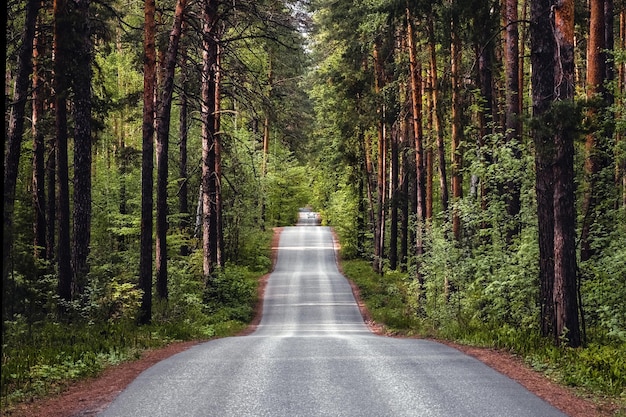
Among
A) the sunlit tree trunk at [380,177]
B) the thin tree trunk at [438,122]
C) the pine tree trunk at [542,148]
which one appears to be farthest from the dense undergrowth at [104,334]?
the sunlit tree trunk at [380,177]

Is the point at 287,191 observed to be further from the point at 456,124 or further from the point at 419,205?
the point at 456,124

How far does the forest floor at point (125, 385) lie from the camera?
767 centimetres

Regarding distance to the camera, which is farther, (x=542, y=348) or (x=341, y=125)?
(x=341, y=125)

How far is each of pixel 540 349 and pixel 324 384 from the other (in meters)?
4.71

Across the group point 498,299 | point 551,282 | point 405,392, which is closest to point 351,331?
point 498,299

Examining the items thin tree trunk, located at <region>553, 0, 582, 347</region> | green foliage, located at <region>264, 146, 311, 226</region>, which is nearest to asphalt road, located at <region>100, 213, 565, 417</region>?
thin tree trunk, located at <region>553, 0, 582, 347</region>

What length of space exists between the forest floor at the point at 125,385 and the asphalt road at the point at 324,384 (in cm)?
26

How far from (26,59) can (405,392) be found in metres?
10.3

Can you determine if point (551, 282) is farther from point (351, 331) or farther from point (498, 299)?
point (351, 331)

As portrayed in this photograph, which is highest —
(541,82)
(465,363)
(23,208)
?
(541,82)

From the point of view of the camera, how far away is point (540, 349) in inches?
442

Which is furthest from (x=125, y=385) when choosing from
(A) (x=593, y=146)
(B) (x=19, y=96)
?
(A) (x=593, y=146)

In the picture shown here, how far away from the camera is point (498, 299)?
47.3 feet

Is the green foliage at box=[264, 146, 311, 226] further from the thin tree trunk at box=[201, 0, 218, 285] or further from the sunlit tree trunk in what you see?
the thin tree trunk at box=[201, 0, 218, 285]
